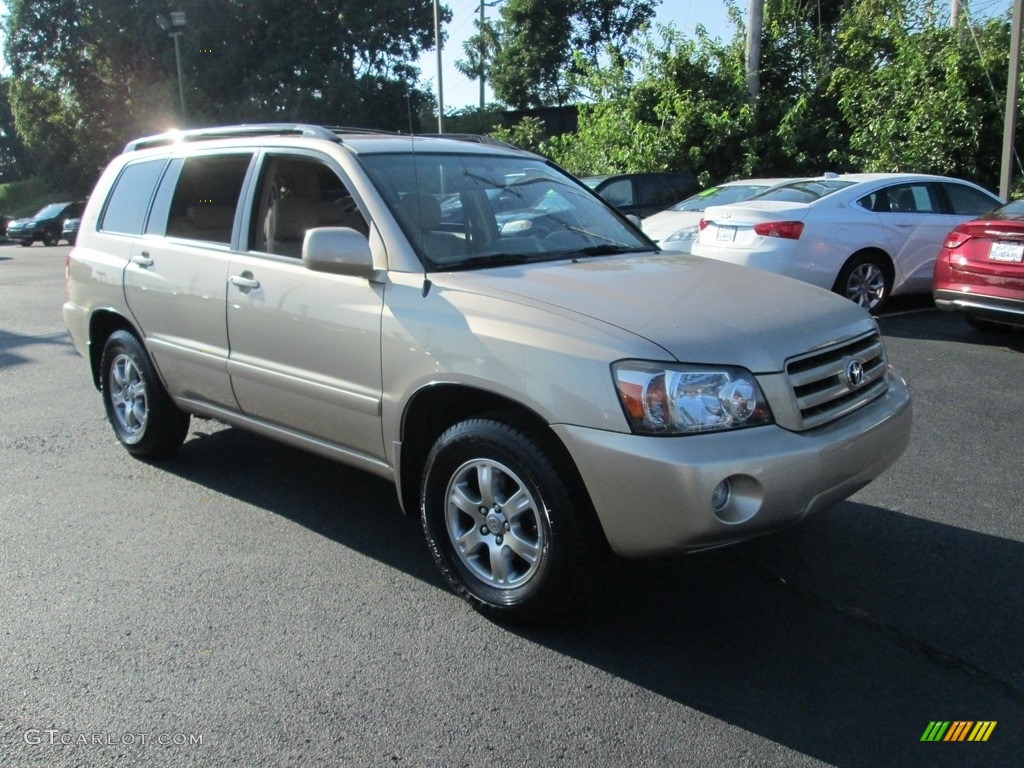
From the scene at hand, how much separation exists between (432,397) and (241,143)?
193 cm

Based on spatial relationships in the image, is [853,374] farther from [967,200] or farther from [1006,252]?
[967,200]

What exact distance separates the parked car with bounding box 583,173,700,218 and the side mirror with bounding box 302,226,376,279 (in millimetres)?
10209

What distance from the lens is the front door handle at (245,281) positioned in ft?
14.5

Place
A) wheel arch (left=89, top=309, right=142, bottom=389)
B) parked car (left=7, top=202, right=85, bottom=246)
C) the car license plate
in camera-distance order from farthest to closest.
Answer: parked car (left=7, top=202, right=85, bottom=246) < the car license plate < wheel arch (left=89, top=309, right=142, bottom=389)

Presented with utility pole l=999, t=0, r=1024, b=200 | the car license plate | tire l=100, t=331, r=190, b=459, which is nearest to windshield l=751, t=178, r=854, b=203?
the car license plate

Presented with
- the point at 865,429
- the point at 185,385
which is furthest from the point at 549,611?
the point at 185,385

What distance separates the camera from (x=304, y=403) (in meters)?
4.24

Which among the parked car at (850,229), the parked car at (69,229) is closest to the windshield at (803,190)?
the parked car at (850,229)

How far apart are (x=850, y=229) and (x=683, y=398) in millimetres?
6972

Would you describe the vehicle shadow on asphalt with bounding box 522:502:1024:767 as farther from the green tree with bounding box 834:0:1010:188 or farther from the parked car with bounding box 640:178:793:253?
the green tree with bounding box 834:0:1010:188

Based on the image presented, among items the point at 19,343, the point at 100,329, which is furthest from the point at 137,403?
the point at 19,343

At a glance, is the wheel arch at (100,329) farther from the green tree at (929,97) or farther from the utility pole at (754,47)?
the utility pole at (754,47)

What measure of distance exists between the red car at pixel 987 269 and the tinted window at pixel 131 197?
20.7 ft

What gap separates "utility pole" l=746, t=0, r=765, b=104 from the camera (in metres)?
18.3
